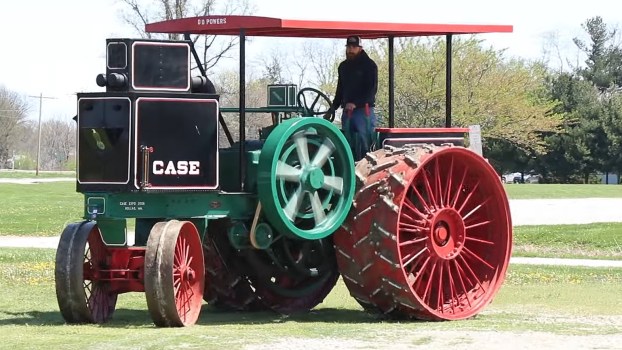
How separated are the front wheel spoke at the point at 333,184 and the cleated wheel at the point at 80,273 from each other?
7.14ft

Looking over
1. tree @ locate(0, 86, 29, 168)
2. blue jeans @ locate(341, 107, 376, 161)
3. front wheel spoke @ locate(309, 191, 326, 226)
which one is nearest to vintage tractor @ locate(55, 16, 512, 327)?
front wheel spoke @ locate(309, 191, 326, 226)

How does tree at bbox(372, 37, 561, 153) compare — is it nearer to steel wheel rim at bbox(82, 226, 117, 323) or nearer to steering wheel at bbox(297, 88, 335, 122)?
steering wheel at bbox(297, 88, 335, 122)

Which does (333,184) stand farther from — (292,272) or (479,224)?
(479,224)

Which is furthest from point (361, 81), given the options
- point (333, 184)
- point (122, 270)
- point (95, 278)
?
point (95, 278)

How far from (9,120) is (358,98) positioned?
111601mm

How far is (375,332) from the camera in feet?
33.8

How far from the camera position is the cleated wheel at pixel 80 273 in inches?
436

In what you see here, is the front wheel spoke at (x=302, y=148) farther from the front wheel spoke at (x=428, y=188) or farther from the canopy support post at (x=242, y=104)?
the front wheel spoke at (x=428, y=188)

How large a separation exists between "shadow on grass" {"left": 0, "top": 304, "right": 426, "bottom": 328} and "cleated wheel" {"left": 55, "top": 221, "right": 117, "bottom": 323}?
0.76ft

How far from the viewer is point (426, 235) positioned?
1210 cm

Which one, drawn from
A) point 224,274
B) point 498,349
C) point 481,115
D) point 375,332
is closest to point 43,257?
point 224,274

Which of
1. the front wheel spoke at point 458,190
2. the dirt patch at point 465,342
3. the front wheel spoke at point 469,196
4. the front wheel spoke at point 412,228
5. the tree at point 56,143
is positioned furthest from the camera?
the tree at point 56,143

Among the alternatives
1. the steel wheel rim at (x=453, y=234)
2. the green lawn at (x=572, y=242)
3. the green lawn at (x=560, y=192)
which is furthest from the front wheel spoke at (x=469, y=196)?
the green lawn at (x=560, y=192)

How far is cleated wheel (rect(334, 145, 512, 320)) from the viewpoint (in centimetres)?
1162
